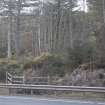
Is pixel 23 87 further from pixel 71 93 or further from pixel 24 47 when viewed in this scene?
pixel 24 47

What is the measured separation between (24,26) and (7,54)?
5053 millimetres

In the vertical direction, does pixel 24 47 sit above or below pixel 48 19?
below

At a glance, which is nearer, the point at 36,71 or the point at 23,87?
the point at 23,87

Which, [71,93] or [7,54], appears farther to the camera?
[7,54]

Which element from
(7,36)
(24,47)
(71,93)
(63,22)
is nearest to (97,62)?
(71,93)

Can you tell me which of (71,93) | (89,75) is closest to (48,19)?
(89,75)

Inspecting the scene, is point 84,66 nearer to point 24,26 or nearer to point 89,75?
point 89,75

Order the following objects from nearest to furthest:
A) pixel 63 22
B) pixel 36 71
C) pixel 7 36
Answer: pixel 36 71 < pixel 63 22 < pixel 7 36

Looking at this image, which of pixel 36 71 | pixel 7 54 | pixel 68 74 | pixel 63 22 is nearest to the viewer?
pixel 68 74

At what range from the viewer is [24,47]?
4622 centimetres

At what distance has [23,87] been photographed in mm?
21125

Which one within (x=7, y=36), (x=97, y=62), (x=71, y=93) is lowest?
(x=71, y=93)

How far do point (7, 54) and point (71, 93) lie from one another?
2527 centimetres

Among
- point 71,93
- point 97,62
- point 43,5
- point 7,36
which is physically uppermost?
point 43,5
